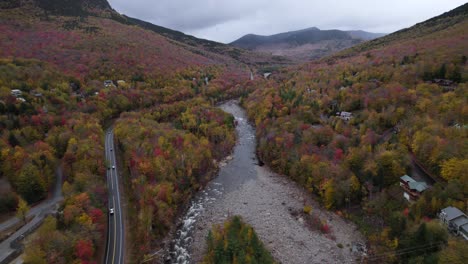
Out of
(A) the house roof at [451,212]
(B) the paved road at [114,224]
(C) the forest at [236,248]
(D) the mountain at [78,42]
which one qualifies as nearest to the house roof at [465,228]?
(A) the house roof at [451,212]

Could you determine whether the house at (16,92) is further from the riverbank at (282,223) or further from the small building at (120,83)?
the riverbank at (282,223)

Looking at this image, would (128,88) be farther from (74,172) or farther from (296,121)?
(296,121)

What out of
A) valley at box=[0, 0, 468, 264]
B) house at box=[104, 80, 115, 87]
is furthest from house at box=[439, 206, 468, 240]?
house at box=[104, 80, 115, 87]

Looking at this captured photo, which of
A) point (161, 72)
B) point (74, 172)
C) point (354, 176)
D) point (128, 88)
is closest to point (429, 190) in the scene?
point (354, 176)

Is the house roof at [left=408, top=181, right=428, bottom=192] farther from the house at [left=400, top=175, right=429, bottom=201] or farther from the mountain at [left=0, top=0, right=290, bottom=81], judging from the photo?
the mountain at [left=0, top=0, right=290, bottom=81]

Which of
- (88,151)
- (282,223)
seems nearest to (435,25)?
(282,223)

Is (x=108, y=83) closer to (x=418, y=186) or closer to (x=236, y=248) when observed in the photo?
(x=236, y=248)
